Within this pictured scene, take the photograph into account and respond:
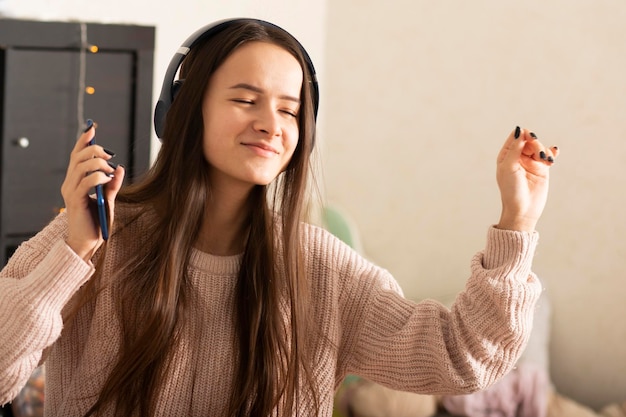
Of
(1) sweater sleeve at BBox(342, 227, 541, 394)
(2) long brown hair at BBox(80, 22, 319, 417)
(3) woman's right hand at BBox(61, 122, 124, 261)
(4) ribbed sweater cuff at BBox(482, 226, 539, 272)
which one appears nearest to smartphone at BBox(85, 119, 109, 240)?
(3) woman's right hand at BBox(61, 122, 124, 261)

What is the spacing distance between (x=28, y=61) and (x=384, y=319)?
1.49m

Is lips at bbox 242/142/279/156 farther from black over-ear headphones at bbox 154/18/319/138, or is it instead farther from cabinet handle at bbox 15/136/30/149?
cabinet handle at bbox 15/136/30/149

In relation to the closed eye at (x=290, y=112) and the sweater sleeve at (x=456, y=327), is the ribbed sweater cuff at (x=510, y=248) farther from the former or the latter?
the closed eye at (x=290, y=112)

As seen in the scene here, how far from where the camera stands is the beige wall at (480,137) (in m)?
2.90

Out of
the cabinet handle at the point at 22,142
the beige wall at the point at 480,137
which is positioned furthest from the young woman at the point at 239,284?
the beige wall at the point at 480,137

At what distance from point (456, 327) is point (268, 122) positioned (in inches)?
15.9

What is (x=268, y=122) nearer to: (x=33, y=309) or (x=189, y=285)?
(x=189, y=285)

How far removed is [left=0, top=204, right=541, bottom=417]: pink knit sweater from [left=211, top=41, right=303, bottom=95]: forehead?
0.85ft

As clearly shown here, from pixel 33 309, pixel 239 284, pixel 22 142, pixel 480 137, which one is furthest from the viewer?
pixel 480 137

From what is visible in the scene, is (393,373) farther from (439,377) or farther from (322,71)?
(322,71)

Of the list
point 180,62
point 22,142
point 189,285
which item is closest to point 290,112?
point 180,62

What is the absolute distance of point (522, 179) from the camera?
51.6 inches

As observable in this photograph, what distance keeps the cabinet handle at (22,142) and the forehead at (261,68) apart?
1.28 meters

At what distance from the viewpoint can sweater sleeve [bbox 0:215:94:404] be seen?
3.95 feet
